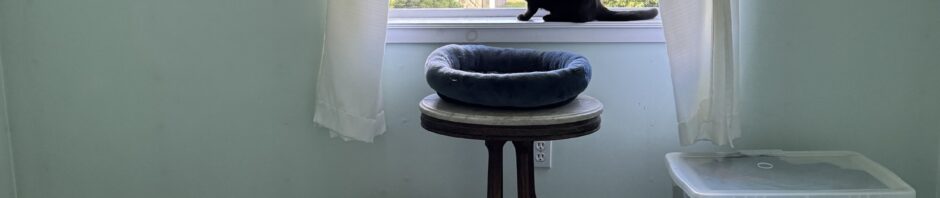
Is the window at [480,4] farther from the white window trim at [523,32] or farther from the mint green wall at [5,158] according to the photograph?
the mint green wall at [5,158]

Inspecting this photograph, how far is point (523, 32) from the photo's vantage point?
6.37 ft

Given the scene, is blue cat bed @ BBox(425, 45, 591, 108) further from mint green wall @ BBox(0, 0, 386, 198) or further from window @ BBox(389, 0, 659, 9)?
mint green wall @ BBox(0, 0, 386, 198)

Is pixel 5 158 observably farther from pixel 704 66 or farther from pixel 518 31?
pixel 704 66

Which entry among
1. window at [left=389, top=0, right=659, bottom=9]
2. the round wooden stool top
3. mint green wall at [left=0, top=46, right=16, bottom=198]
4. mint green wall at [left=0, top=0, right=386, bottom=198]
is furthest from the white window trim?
mint green wall at [left=0, top=46, right=16, bottom=198]

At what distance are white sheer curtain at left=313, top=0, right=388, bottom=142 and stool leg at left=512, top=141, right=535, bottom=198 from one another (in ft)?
1.16

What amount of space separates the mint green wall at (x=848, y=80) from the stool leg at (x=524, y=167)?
21.8 inches

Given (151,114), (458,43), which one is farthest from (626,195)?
(151,114)

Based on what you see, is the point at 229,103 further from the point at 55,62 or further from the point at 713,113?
the point at 713,113

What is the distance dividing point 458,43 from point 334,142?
1.28 feet

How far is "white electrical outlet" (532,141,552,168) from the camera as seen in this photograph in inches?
79.7

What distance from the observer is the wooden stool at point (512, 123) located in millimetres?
1576

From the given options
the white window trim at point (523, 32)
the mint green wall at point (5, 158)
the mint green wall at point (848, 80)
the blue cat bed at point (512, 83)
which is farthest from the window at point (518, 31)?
the mint green wall at point (5, 158)

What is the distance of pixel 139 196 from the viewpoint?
2172mm

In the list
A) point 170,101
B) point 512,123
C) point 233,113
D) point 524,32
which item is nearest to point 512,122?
point 512,123
